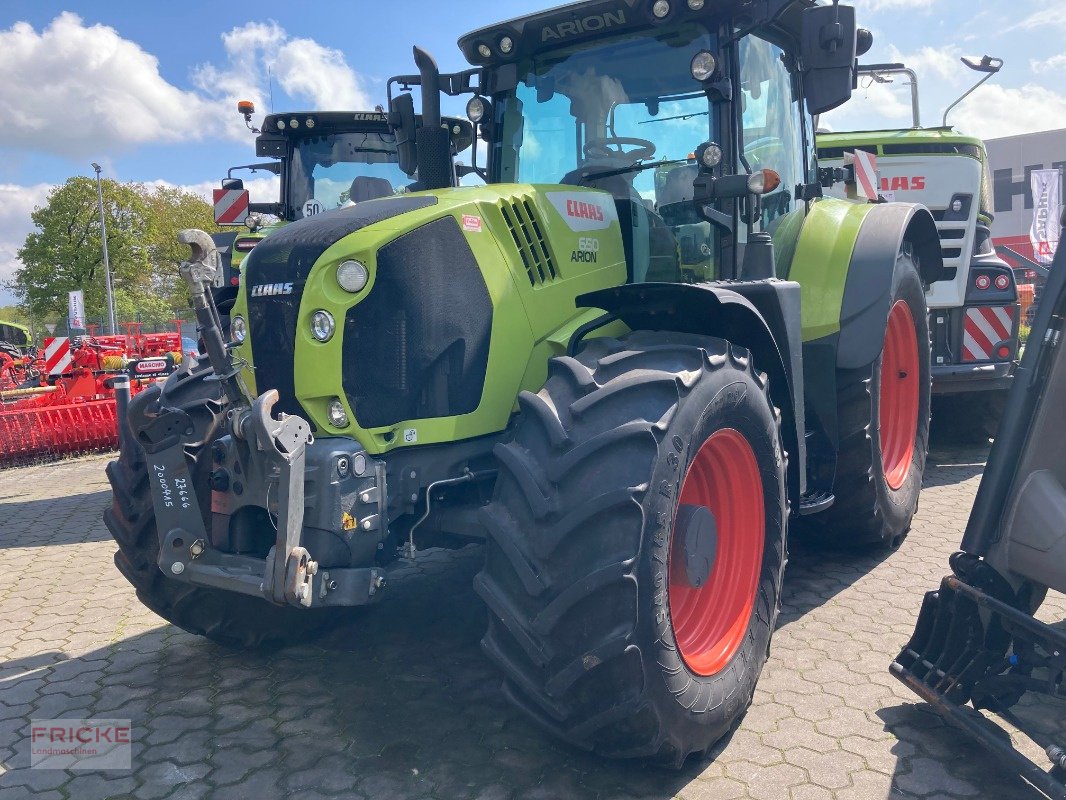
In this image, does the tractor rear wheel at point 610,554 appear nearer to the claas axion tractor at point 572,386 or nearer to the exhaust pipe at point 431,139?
the claas axion tractor at point 572,386

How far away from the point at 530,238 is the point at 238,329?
110cm

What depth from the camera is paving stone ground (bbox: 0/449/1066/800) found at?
2654mm

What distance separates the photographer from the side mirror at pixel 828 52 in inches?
139

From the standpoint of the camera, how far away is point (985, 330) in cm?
689

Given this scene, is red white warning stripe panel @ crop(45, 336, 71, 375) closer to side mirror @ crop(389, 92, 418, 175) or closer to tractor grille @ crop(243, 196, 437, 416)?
side mirror @ crop(389, 92, 418, 175)

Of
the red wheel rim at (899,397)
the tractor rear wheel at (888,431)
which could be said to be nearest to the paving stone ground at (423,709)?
the tractor rear wheel at (888,431)

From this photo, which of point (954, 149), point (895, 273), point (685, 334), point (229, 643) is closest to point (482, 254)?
point (685, 334)

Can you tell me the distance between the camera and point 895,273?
14.1 feet

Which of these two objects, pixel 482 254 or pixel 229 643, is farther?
pixel 229 643

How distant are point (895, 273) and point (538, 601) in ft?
9.35

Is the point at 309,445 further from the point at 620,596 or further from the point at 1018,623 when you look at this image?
the point at 1018,623

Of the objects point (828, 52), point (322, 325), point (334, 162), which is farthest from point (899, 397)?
point (334, 162)

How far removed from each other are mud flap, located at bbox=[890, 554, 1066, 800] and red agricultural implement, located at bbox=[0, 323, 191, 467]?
630 centimetres

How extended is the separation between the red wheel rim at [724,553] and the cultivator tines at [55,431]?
824cm
